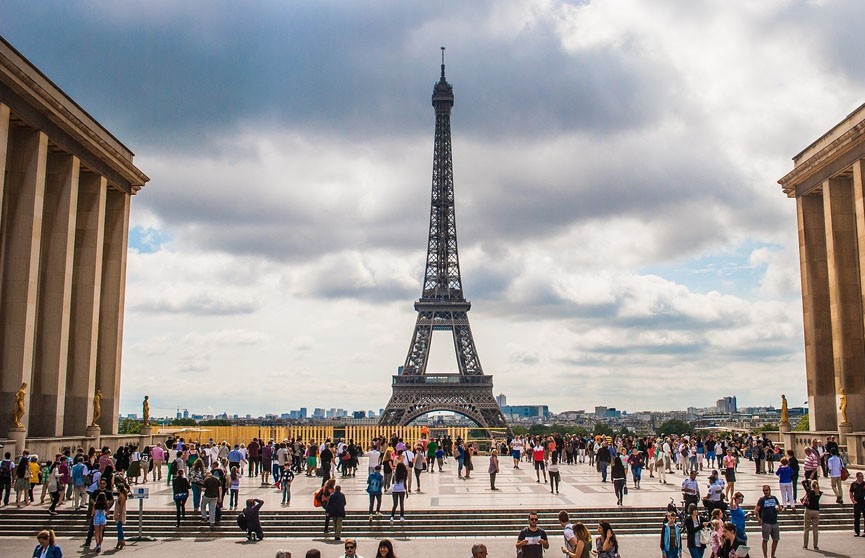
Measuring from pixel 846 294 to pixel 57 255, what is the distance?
136 ft

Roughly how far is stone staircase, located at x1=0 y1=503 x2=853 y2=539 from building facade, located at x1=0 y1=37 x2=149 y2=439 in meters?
9.13

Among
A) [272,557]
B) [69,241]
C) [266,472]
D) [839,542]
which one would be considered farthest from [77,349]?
[839,542]

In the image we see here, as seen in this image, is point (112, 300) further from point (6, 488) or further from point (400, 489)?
point (400, 489)

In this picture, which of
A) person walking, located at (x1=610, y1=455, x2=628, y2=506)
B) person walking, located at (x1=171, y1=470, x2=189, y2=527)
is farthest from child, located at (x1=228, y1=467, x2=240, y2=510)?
person walking, located at (x1=610, y1=455, x2=628, y2=506)

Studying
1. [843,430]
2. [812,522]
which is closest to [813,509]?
[812,522]

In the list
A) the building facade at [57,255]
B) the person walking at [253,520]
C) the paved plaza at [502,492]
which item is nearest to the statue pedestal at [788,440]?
the paved plaza at [502,492]

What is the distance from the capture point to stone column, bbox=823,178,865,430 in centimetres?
4581

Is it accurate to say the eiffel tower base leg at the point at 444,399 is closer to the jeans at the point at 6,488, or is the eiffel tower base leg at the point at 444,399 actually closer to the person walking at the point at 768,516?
the jeans at the point at 6,488

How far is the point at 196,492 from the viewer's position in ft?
86.2

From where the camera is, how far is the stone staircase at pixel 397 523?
25.0m

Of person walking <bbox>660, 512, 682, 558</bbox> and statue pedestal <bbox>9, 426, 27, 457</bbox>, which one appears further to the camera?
statue pedestal <bbox>9, 426, 27, 457</bbox>

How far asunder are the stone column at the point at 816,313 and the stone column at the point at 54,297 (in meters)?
41.3

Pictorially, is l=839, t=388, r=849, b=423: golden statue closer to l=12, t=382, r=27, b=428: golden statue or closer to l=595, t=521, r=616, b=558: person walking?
l=595, t=521, r=616, b=558: person walking

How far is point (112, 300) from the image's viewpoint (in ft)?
168
